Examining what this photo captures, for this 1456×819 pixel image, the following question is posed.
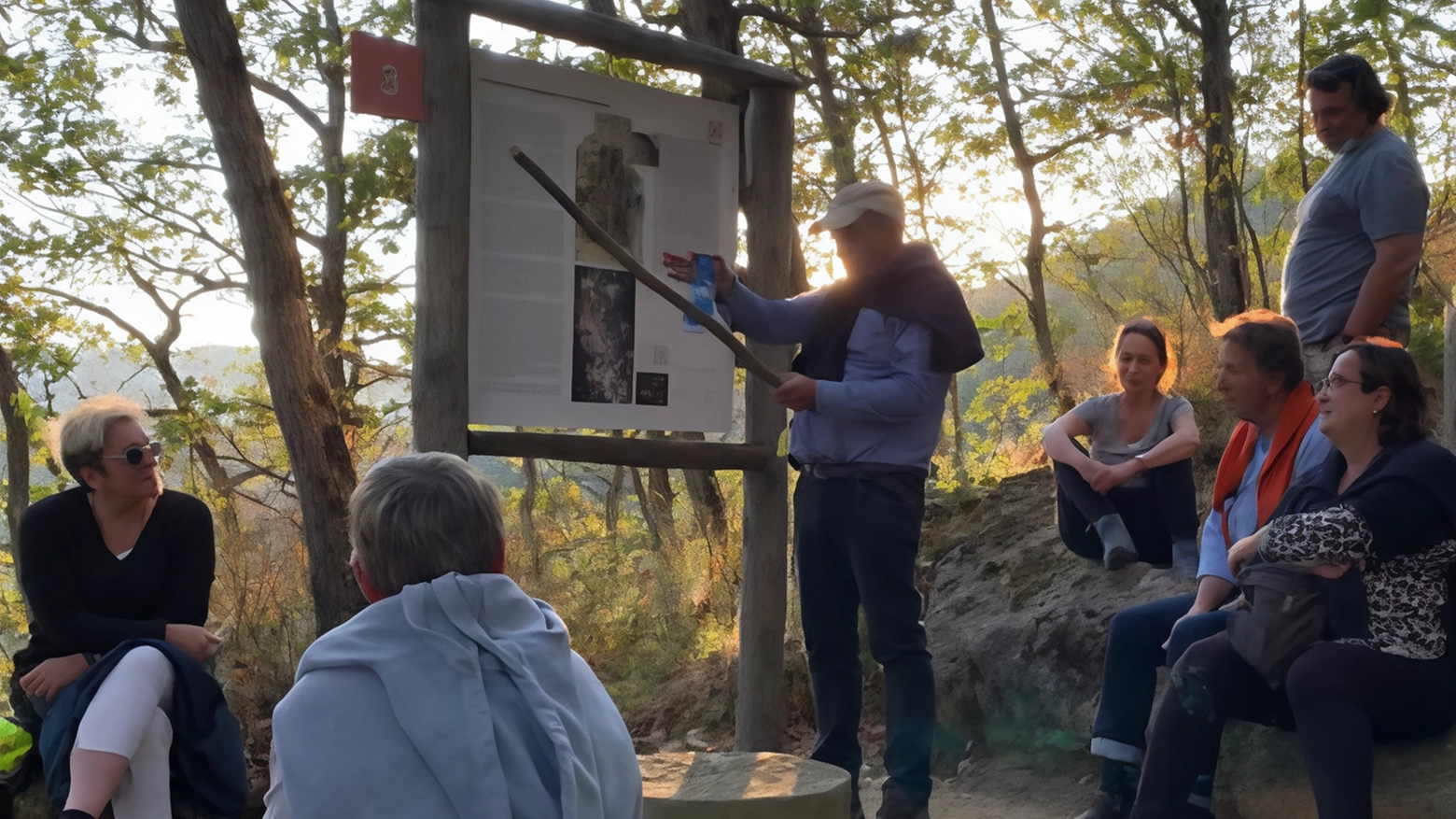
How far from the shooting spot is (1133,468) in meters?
4.18

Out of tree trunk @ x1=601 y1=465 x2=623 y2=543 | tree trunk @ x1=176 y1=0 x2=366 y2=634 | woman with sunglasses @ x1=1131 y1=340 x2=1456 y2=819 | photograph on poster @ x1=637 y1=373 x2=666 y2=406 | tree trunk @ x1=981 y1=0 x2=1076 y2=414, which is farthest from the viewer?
tree trunk @ x1=601 y1=465 x2=623 y2=543

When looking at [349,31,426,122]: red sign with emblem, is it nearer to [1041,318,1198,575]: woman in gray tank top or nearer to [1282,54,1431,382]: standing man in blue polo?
[1041,318,1198,575]: woman in gray tank top

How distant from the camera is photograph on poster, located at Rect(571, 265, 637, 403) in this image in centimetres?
385

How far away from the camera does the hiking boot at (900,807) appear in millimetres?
3574

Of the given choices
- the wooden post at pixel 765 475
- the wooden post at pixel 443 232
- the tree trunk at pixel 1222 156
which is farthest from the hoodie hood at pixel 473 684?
the tree trunk at pixel 1222 156

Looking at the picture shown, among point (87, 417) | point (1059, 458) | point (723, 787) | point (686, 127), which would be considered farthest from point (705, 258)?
point (87, 417)

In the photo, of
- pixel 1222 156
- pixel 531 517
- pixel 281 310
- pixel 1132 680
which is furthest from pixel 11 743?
pixel 531 517

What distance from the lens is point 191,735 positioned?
359cm

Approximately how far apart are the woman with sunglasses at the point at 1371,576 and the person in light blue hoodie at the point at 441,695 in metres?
1.78

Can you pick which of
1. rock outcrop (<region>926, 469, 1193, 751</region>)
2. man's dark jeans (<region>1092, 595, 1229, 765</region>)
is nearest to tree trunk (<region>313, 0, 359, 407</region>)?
rock outcrop (<region>926, 469, 1193, 751</region>)

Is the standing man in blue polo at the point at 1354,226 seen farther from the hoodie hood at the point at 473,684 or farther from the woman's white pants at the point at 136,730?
the woman's white pants at the point at 136,730

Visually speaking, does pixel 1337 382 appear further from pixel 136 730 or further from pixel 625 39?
pixel 136 730

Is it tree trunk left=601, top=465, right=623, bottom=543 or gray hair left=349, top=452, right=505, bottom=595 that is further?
tree trunk left=601, top=465, right=623, bottom=543

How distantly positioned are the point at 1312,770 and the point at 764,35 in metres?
10.7
